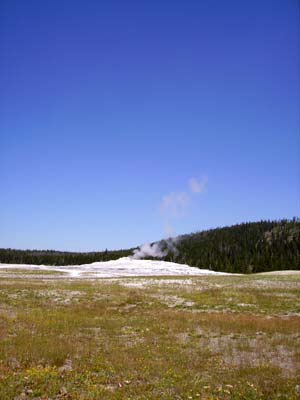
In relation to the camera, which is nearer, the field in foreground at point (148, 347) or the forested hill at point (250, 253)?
the field in foreground at point (148, 347)

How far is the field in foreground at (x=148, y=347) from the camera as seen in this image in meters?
13.6

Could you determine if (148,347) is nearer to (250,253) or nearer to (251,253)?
(250,253)

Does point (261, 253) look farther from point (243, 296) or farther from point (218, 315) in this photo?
point (218, 315)

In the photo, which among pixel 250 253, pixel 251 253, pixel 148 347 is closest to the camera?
pixel 148 347

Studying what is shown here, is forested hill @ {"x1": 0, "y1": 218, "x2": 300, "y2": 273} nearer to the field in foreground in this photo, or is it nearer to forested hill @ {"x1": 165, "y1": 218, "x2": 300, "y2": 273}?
forested hill @ {"x1": 165, "y1": 218, "x2": 300, "y2": 273}

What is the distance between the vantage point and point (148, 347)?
19.8m

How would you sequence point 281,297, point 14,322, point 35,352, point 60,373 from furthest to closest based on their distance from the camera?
point 281,297 → point 14,322 → point 35,352 → point 60,373

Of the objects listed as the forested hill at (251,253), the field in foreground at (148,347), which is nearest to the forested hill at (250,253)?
the forested hill at (251,253)

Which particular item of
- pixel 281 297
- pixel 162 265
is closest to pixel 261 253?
pixel 162 265

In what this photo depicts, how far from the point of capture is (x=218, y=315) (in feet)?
98.5

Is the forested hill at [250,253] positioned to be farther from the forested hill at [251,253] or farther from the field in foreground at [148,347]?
the field in foreground at [148,347]

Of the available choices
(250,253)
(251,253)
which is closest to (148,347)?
(250,253)

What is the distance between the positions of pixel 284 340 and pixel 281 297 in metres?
18.1

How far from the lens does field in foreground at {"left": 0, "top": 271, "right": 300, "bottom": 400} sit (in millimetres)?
13617
